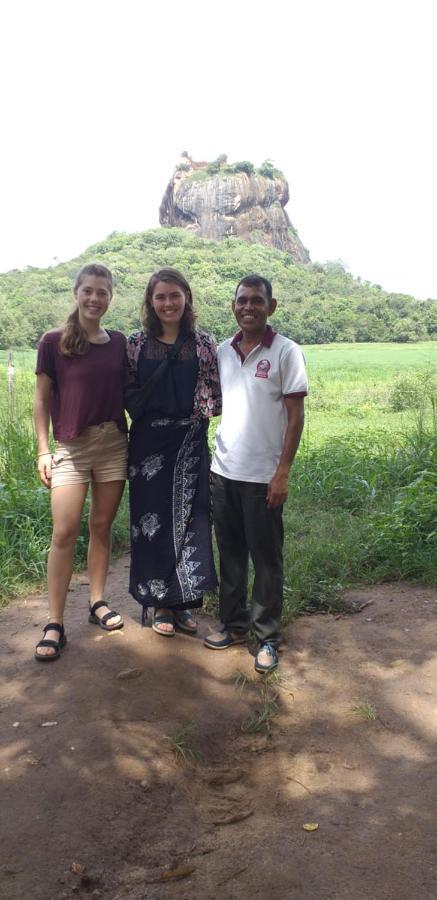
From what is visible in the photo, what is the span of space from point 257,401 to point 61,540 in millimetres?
1085

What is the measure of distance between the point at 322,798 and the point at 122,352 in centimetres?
197

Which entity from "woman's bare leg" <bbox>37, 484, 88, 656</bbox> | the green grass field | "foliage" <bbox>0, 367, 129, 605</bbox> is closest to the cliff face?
the green grass field

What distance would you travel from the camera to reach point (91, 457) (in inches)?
124

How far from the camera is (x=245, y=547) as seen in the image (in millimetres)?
3277

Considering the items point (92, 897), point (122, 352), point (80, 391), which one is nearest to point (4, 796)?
point (92, 897)

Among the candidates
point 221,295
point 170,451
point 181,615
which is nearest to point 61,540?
point 170,451

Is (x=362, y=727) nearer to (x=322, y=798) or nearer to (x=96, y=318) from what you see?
(x=322, y=798)

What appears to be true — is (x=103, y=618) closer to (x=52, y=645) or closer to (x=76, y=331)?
(x=52, y=645)

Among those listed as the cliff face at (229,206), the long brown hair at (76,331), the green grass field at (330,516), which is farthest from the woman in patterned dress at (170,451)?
the cliff face at (229,206)

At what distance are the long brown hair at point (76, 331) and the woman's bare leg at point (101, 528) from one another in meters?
0.64

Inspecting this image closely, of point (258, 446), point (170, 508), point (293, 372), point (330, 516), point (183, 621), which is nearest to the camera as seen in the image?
point (293, 372)

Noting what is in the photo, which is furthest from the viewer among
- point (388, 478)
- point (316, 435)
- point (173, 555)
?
point (316, 435)

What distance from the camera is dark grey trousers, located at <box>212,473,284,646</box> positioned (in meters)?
3.05

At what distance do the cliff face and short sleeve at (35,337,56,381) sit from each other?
76434 millimetres
